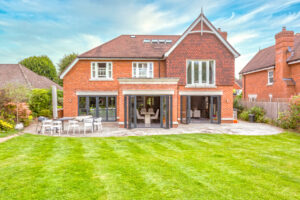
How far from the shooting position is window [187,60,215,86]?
55.8 ft

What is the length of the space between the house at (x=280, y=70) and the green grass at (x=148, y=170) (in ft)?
43.7

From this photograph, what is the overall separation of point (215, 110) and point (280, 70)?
30.0 feet

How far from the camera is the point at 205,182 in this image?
498 cm

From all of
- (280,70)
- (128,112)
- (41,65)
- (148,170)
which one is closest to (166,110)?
(128,112)

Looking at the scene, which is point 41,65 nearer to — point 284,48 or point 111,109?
point 111,109

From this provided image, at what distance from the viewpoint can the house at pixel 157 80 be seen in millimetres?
14109

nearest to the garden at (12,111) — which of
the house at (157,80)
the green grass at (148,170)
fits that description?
the green grass at (148,170)

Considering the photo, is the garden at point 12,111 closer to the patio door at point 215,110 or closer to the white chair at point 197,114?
the white chair at point 197,114

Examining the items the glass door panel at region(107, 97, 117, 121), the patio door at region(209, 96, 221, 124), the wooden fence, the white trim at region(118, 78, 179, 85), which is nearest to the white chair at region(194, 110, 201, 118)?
the patio door at region(209, 96, 221, 124)

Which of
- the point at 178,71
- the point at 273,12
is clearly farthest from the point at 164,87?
the point at 273,12

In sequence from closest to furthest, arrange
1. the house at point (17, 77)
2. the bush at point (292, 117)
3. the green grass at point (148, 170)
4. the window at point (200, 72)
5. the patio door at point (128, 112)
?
1. the green grass at point (148, 170)
2. the bush at point (292, 117)
3. the patio door at point (128, 112)
4. the window at point (200, 72)
5. the house at point (17, 77)

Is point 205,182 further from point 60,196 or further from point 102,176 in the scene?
point 60,196

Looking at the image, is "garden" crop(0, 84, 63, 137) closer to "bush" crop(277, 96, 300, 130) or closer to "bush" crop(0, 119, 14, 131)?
"bush" crop(0, 119, 14, 131)

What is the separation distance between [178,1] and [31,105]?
1731 cm
